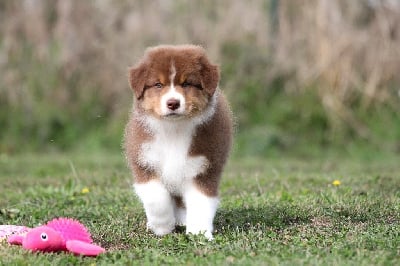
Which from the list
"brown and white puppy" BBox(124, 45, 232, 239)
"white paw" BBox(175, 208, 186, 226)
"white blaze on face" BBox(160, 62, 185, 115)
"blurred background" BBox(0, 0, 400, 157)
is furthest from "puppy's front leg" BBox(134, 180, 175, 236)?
"blurred background" BBox(0, 0, 400, 157)

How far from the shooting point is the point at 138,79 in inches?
243

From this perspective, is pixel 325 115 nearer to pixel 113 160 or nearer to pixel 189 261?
pixel 113 160

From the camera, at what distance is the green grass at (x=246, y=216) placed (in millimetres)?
5410

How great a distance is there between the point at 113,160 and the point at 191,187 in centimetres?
688

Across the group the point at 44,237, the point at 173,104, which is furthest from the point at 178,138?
the point at 44,237

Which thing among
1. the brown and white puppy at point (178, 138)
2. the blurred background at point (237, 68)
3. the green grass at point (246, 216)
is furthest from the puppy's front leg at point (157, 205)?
the blurred background at point (237, 68)

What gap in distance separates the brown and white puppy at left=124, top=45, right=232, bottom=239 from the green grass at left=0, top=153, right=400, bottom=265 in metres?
0.26

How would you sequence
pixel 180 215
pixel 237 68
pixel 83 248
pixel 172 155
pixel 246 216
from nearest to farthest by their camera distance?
1. pixel 83 248
2. pixel 172 155
3. pixel 180 215
4. pixel 246 216
5. pixel 237 68

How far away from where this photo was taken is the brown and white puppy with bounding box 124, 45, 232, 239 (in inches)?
237

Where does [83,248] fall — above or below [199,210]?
below

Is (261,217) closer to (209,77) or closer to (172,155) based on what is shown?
(172,155)

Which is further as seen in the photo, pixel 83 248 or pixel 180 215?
pixel 180 215

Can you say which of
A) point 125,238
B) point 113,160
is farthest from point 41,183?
point 125,238

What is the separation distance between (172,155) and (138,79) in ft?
1.98
